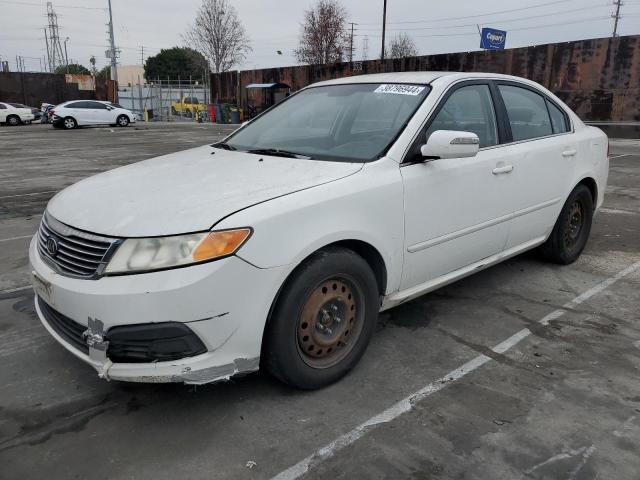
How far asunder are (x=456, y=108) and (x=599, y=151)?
2171 mm

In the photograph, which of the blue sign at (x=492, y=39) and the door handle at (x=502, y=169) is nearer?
the door handle at (x=502, y=169)

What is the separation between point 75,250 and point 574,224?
424 cm

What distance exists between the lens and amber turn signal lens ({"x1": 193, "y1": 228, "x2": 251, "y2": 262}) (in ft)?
7.60

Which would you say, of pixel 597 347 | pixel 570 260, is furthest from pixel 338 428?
pixel 570 260

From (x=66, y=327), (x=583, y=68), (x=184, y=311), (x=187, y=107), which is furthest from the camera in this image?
(x=187, y=107)

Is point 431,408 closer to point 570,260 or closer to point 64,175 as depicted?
point 570,260

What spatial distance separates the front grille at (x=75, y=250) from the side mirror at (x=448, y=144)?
5.74 ft

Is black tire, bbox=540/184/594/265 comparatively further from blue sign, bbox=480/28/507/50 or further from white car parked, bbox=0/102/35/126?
white car parked, bbox=0/102/35/126

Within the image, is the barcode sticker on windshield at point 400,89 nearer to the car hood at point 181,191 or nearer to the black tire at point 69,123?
the car hood at point 181,191

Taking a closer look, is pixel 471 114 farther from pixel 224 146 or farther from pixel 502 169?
pixel 224 146

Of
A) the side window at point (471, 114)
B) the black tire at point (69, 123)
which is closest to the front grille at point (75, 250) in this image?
the side window at point (471, 114)

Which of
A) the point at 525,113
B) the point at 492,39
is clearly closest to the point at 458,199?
the point at 525,113

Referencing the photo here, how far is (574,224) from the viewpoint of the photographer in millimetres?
4945

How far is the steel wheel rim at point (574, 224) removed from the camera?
4801mm
